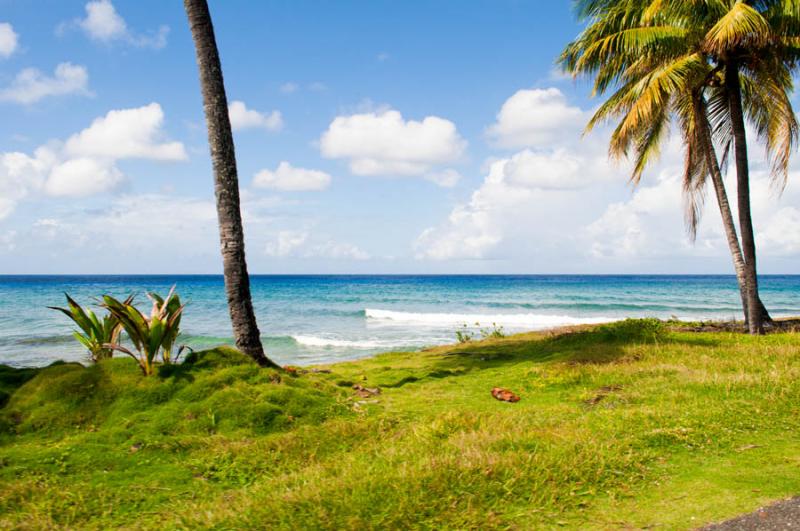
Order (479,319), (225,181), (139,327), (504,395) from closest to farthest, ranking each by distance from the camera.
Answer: (139,327) → (504,395) → (225,181) → (479,319)

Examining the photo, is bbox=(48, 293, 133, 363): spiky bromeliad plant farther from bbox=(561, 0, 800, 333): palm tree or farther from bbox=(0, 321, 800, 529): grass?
bbox=(561, 0, 800, 333): palm tree

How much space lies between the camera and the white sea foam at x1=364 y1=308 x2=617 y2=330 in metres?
33.7

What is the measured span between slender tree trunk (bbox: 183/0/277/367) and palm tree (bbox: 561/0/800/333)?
10.1 metres

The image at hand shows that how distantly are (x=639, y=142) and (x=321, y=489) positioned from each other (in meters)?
15.4

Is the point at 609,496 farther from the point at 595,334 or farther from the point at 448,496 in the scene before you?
the point at 595,334

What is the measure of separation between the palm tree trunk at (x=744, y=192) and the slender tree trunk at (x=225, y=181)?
12.2 metres

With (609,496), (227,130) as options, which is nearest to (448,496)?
(609,496)

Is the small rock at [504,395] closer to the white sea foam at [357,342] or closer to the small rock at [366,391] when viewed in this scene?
the small rock at [366,391]

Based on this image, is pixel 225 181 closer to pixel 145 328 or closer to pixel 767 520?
pixel 145 328

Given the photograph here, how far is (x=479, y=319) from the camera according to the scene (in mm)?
37312

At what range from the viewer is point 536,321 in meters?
34.8

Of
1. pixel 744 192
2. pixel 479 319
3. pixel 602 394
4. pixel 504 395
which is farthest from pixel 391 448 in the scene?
pixel 479 319

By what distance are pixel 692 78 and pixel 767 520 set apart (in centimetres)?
1283

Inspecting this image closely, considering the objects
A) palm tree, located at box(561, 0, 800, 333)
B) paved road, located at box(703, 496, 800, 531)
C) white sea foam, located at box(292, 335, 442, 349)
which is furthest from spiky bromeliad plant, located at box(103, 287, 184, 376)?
white sea foam, located at box(292, 335, 442, 349)
